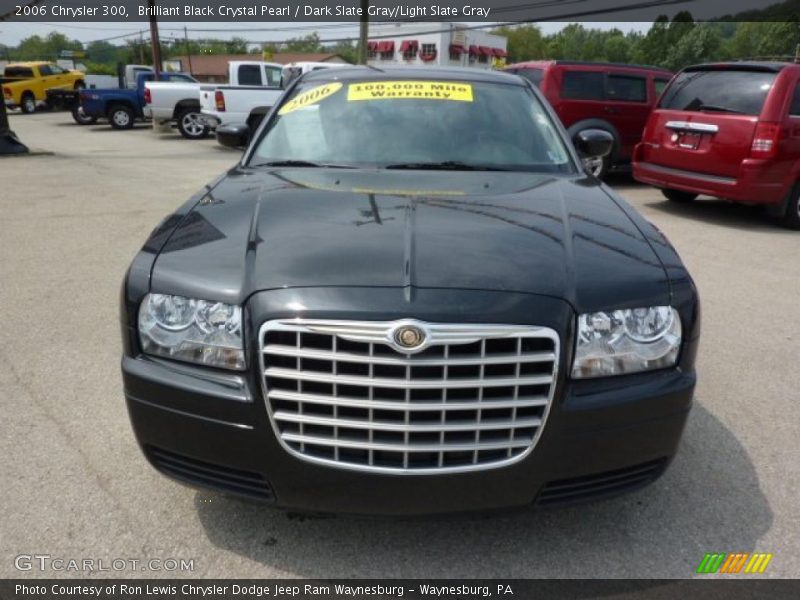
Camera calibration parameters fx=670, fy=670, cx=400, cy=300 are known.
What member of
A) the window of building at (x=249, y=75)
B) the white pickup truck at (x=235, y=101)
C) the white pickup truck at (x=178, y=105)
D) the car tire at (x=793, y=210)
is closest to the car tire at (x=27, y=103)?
the white pickup truck at (x=178, y=105)

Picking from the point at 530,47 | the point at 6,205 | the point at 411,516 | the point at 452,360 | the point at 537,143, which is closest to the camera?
the point at 452,360

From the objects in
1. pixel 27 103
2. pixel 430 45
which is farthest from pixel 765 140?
pixel 430 45

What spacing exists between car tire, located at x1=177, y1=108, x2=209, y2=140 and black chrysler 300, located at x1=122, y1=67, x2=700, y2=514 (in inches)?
717

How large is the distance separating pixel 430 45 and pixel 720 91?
160ft

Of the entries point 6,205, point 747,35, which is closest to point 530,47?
point 747,35

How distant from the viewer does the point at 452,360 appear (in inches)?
77.0

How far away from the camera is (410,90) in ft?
12.4

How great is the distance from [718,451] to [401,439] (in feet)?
5.97

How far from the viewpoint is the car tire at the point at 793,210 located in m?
7.97

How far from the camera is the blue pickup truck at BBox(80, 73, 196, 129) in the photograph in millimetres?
22344

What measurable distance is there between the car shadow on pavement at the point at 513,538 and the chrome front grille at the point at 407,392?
0.83ft

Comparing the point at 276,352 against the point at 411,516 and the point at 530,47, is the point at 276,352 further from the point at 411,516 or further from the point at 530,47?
the point at 530,47

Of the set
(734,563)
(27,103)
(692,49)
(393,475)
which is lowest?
(27,103)
